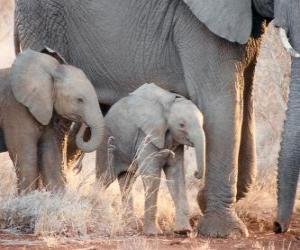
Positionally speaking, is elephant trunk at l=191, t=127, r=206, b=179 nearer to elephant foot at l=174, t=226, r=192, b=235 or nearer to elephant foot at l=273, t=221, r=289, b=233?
elephant foot at l=174, t=226, r=192, b=235

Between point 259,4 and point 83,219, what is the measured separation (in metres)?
1.82

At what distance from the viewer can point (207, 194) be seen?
8156 mm

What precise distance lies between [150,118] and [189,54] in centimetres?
65

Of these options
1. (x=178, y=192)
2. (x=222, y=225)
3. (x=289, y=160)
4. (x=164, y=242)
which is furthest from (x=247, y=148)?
(x=164, y=242)

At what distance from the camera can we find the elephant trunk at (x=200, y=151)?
24.7 feet

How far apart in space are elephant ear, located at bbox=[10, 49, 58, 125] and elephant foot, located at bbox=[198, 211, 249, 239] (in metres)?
1.17

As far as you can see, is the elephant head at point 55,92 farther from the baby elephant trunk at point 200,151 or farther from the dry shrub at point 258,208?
the dry shrub at point 258,208

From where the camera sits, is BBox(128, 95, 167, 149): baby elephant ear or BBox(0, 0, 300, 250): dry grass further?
BBox(128, 95, 167, 149): baby elephant ear

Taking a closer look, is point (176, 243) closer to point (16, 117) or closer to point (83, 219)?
point (83, 219)

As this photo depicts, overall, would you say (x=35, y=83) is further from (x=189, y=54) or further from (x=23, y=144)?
(x=189, y=54)

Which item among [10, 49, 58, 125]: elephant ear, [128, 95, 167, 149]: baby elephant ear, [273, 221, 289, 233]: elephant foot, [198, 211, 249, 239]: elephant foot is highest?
[10, 49, 58, 125]: elephant ear

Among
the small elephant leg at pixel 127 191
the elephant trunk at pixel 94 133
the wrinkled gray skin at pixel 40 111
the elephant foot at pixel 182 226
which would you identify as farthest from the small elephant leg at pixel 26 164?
the elephant foot at pixel 182 226

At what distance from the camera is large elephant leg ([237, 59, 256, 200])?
28.4ft

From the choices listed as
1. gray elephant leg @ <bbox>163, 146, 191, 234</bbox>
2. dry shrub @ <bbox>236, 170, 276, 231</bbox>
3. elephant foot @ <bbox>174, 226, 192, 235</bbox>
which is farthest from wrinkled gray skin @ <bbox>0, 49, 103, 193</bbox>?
dry shrub @ <bbox>236, 170, 276, 231</bbox>
